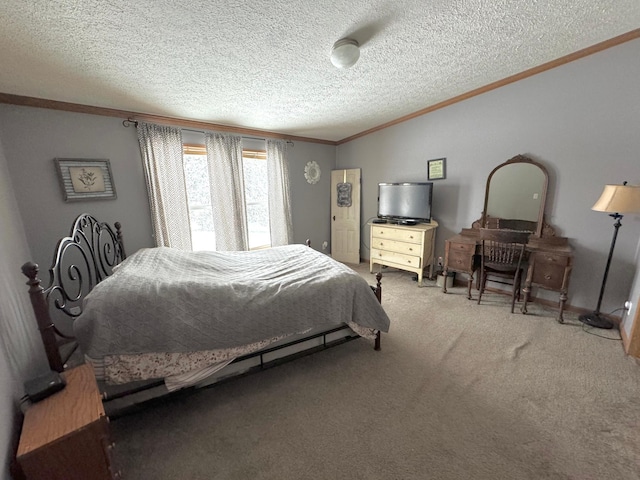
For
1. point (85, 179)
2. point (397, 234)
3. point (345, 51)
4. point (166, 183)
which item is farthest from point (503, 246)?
point (85, 179)

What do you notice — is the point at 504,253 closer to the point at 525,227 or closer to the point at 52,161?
the point at 525,227

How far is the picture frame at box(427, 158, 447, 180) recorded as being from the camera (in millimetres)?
3470

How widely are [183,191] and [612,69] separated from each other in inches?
185

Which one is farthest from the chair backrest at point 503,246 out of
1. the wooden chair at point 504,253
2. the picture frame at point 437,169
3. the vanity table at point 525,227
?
the picture frame at point 437,169

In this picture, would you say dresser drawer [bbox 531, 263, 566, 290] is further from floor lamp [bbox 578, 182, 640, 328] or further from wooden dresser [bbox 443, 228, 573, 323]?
floor lamp [bbox 578, 182, 640, 328]

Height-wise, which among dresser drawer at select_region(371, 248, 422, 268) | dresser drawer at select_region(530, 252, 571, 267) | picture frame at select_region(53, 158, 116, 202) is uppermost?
picture frame at select_region(53, 158, 116, 202)

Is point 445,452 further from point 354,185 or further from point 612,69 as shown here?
point 354,185

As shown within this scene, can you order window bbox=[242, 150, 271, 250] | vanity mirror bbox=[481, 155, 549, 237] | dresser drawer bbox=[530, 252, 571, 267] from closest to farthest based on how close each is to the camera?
dresser drawer bbox=[530, 252, 571, 267] → vanity mirror bbox=[481, 155, 549, 237] → window bbox=[242, 150, 271, 250]

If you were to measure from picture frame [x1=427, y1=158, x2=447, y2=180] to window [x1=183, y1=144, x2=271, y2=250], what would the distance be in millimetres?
2592

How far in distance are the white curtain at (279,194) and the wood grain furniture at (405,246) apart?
151cm

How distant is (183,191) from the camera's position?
327 cm

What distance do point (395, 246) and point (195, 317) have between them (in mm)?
2949

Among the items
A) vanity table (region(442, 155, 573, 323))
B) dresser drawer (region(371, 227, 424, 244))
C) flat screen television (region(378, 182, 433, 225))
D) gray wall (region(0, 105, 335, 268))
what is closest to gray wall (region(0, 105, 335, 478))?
gray wall (region(0, 105, 335, 268))

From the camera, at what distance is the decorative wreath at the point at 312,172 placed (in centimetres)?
452
